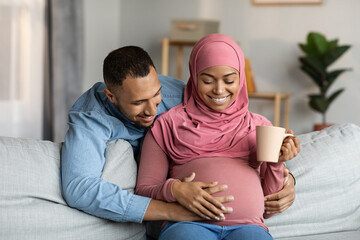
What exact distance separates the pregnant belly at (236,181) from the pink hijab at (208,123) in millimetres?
47

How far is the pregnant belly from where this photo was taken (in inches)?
58.6

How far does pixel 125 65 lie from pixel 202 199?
51cm

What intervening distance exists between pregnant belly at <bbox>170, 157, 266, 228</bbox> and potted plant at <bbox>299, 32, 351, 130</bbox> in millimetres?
3151

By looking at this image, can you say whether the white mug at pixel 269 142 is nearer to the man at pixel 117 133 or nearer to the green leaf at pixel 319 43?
the man at pixel 117 133

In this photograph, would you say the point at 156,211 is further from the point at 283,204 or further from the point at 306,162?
the point at 306,162

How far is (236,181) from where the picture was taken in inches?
60.0

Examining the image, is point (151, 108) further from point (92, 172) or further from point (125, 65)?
point (92, 172)

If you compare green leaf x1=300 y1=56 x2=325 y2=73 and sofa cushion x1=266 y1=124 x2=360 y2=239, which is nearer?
sofa cushion x1=266 y1=124 x2=360 y2=239

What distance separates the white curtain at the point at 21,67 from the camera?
12.4ft

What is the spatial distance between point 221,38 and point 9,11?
2.65 m

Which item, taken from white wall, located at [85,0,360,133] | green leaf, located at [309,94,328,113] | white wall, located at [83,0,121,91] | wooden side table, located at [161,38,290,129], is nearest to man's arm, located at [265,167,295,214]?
wooden side table, located at [161,38,290,129]

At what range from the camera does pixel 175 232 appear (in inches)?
55.8

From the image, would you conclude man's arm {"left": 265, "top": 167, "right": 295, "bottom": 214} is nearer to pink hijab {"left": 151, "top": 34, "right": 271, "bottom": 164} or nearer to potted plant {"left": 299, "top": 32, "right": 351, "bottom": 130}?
pink hijab {"left": 151, "top": 34, "right": 271, "bottom": 164}

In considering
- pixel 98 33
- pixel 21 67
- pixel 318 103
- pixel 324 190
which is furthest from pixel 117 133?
pixel 98 33
